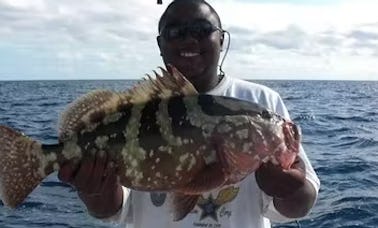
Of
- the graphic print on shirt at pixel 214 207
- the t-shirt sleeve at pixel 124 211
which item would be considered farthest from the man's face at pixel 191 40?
the t-shirt sleeve at pixel 124 211

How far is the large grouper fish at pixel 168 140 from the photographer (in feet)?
13.2

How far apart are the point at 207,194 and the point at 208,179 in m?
0.87

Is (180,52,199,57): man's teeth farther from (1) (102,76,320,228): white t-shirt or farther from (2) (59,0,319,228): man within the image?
(1) (102,76,320,228): white t-shirt

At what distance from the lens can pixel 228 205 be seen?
190 inches

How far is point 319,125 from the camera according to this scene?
83.1ft

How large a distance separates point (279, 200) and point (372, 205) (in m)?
7.98

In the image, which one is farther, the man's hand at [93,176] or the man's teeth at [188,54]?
the man's teeth at [188,54]

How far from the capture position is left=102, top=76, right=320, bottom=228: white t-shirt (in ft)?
15.7

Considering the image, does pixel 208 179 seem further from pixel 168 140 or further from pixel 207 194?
pixel 207 194

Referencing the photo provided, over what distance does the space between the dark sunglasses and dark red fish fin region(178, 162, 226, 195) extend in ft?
3.81

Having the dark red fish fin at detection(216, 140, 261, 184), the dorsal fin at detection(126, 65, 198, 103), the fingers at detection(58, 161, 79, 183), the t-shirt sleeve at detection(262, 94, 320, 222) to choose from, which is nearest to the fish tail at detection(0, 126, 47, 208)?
the fingers at detection(58, 161, 79, 183)

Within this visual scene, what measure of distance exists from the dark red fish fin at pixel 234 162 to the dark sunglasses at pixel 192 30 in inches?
40.7

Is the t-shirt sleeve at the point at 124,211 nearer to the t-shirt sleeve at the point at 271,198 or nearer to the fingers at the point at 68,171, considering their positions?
the fingers at the point at 68,171

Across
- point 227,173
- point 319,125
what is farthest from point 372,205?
point 319,125
